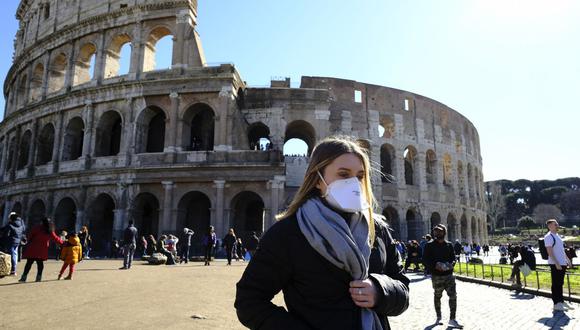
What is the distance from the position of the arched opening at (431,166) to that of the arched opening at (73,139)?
24.9m

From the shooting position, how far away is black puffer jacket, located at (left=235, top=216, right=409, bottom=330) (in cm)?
166

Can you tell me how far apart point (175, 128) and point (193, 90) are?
2.34 m

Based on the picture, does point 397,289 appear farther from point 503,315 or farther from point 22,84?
point 22,84

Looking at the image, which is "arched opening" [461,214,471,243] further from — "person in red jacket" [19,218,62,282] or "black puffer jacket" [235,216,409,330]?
"black puffer jacket" [235,216,409,330]

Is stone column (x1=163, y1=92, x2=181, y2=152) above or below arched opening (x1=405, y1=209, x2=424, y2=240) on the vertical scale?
above

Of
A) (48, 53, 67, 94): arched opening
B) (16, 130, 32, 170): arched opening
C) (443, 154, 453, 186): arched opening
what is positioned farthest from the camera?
(443, 154, 453, 186): arched opening

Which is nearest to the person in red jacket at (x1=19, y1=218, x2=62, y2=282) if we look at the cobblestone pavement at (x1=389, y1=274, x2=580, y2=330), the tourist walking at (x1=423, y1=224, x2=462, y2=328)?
the cobblestone pavement at (x1=389, y1=274, x2=580, y2=330)

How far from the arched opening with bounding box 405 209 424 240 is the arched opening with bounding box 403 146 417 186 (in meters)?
2.52

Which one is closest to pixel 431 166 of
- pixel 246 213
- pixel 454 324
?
pixel 246 213

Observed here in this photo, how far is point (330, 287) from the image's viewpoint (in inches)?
67.4

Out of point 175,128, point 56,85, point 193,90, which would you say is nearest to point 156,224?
point 175,128

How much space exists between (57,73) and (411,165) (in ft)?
88.7

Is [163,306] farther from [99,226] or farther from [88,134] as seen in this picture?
[88,134]

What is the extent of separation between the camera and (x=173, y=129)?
21.1m
